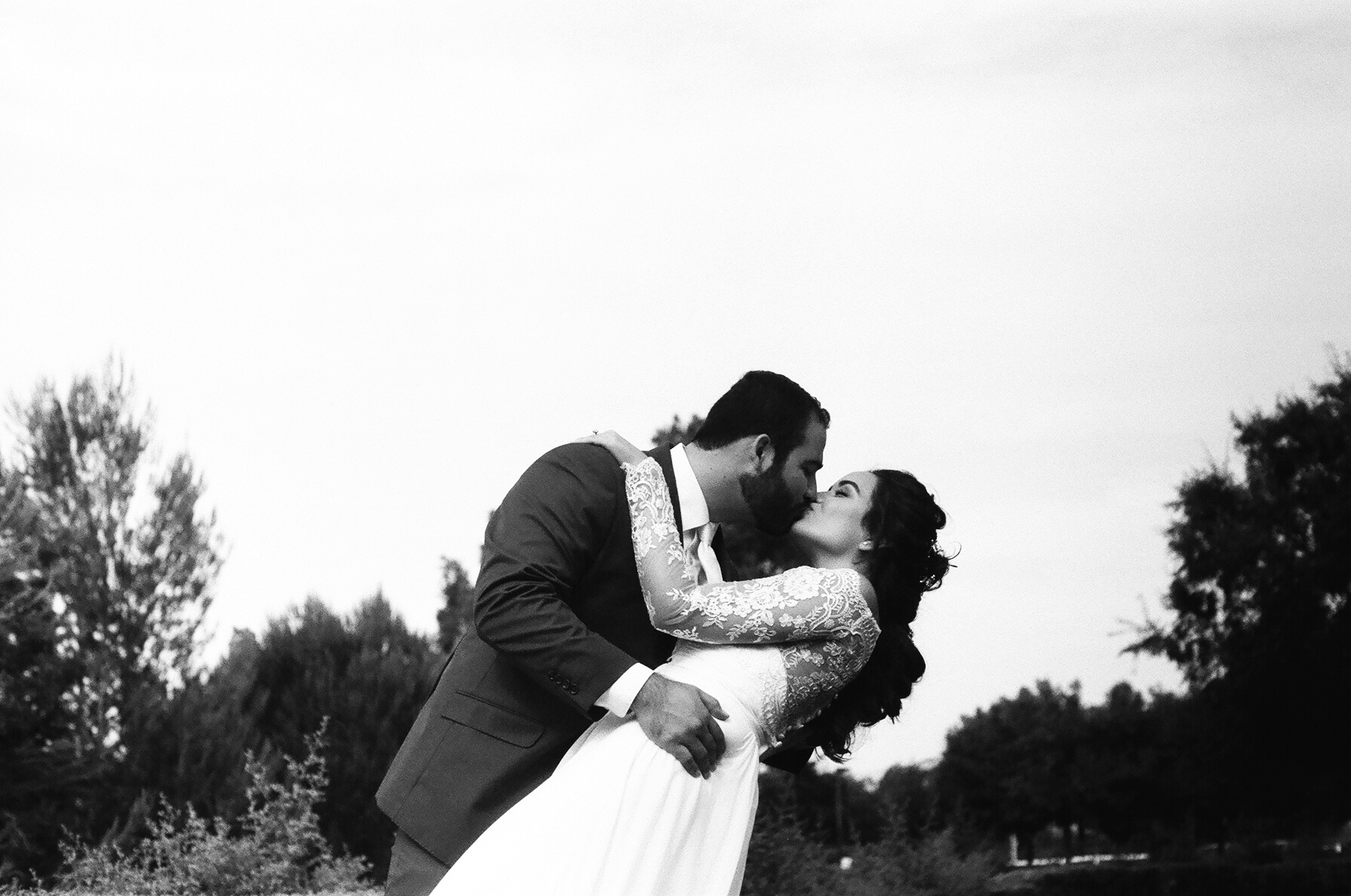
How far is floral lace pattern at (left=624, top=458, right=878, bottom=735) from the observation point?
366 cm

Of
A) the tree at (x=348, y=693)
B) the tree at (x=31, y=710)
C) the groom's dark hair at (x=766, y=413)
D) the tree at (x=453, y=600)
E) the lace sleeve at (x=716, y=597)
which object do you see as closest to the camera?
the lace sleeve at (x=716, y=597)

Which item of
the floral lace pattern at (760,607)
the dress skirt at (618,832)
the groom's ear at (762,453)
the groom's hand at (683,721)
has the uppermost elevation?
the groom's ear at (762,453)

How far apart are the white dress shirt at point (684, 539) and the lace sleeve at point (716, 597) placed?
0.12 meters

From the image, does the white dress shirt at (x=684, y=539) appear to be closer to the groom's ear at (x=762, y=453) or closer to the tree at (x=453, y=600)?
the groom's ear at (x=762, y=453)

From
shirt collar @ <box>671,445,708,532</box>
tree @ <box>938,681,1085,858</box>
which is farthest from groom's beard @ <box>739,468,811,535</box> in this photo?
tree @ <box>938,681,1085,858</box>

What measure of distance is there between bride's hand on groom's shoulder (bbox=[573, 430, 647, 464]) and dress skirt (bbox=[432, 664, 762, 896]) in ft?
2.26

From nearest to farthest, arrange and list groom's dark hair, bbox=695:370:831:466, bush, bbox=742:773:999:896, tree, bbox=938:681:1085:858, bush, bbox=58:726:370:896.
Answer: groom's dark hair, bbox=695:370:831:466 < bush, bbox=58:726:370:896 < bush, bbox=742:773:999:896 < tree, bbox=938:681:1085:858

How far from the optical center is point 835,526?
13.3ft

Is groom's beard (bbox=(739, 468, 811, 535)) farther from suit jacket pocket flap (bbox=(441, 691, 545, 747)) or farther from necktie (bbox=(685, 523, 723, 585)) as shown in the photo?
suit jacket pocket flap (bbox=(441, 691, 545, 747))

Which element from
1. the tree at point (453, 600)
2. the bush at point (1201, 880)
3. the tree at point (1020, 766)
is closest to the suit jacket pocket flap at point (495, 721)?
the bush at point (1201, 880)

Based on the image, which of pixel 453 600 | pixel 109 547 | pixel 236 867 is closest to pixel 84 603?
pixel 109 547

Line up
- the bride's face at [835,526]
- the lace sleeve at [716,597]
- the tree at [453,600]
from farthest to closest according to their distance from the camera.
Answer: the tree at [453,600], the bride's face at [835,526], the lace sleeve at [716,597]

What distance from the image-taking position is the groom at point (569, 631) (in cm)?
346

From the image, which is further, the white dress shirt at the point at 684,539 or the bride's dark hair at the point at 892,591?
the bride's dark hair at the point at 892,591
